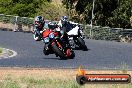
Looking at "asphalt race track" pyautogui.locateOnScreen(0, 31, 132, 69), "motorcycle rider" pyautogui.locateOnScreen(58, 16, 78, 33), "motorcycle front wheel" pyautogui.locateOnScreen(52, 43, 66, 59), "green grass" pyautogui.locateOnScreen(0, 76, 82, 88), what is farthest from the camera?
"motorcycle rider" pyautogui.locateOnScreen(58, 16, 78, 33)

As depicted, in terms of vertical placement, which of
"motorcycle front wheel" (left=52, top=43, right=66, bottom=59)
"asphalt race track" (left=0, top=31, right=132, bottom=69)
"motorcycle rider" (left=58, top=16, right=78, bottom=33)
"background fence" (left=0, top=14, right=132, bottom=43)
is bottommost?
"background fence" (left=0, top=14, right=132, bottom=43)

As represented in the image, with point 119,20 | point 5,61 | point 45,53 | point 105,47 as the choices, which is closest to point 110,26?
point 119,20

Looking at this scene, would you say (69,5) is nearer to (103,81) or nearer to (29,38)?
(29,38)

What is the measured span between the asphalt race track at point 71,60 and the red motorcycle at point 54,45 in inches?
13.1

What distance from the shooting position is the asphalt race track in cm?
1990

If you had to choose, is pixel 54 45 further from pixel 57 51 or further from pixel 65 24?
pixel 65 24

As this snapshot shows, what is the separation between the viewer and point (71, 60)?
2188 cm

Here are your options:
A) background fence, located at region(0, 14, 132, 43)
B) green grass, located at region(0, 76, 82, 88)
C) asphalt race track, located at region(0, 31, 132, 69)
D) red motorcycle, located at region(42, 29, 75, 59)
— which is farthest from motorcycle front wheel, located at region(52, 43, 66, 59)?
background fence, located at region(0, 14, 132, 43)

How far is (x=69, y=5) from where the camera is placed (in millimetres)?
41625

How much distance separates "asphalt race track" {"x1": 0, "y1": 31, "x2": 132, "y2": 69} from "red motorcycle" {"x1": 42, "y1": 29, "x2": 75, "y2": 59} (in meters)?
0.33

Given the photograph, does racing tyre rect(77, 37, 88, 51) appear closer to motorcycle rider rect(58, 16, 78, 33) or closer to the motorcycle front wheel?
motorcycle rider rect(58, 16, 78, 33)

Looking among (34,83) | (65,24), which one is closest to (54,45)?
(65,24)

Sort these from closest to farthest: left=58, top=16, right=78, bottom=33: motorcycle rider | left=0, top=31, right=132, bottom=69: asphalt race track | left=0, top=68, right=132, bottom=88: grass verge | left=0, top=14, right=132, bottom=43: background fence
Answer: left=0, top=68, right=132, bottom=88: grass verge, left=0, top=31, right=132, bottom=69: asphalt race track, left=58, top=16, right=78, bottom=33: motorcycle rider, left=0, top=14, right=132, bottom=43: background fence

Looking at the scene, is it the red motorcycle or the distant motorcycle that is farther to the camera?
the distant motorcycle
